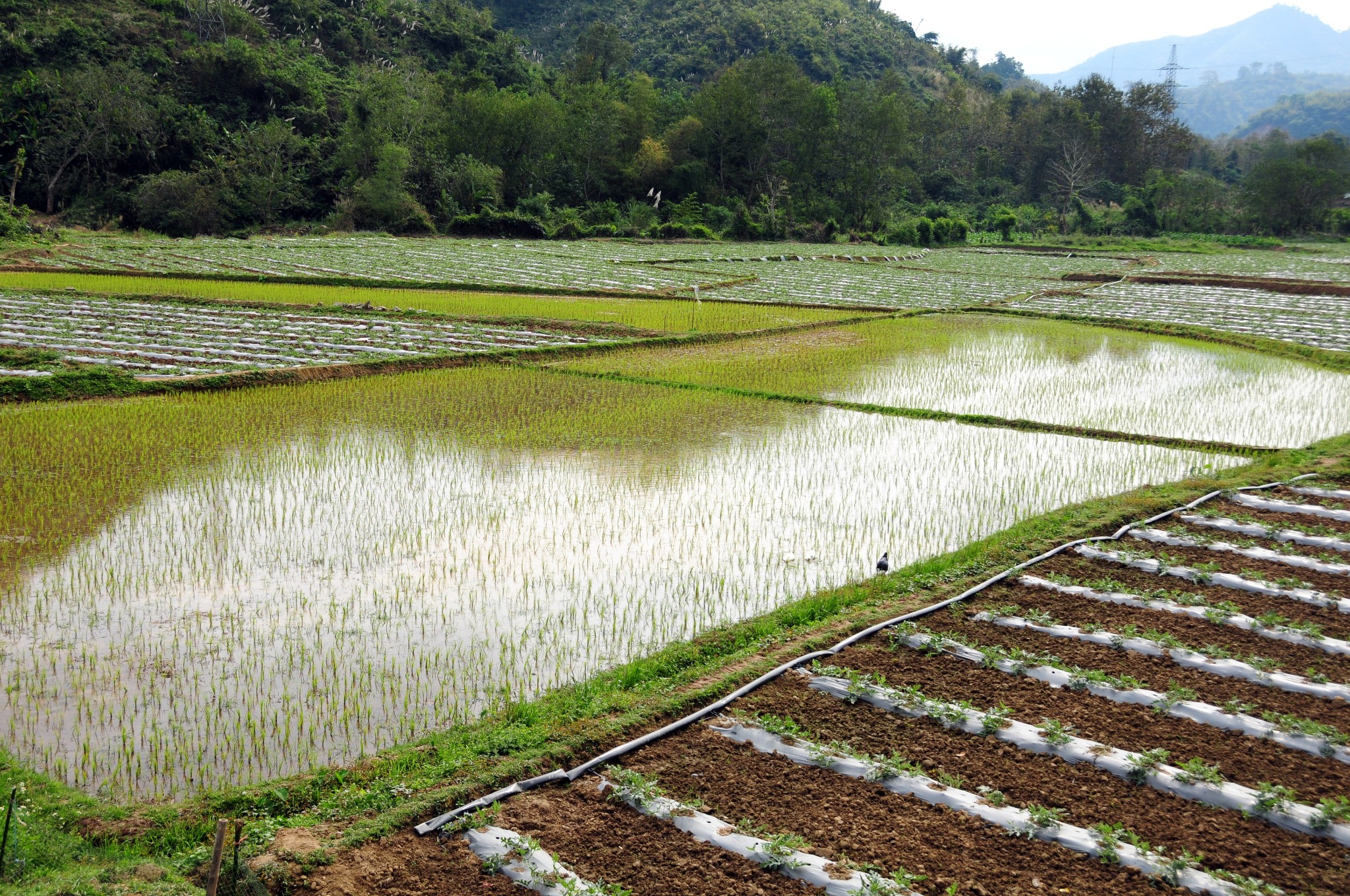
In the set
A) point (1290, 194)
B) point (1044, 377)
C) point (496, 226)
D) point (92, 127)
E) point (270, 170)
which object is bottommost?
point (1044, 377)

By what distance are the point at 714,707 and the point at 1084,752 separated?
1.53 meters

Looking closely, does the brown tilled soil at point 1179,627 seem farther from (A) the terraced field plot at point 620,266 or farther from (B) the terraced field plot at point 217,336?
(A) the terraced field plot at point 620,266

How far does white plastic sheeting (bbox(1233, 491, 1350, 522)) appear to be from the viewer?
6.99 meters

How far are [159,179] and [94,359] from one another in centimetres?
2907

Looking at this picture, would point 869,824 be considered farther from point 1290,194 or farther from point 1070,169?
point 1070,169

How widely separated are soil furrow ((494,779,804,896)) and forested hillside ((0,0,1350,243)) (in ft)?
94.8

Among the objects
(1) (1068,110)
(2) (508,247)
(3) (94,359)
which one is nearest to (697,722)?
(3) (94,359)

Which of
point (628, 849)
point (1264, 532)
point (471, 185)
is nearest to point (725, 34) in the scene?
point (471, 185)

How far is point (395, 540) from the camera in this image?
252 inches

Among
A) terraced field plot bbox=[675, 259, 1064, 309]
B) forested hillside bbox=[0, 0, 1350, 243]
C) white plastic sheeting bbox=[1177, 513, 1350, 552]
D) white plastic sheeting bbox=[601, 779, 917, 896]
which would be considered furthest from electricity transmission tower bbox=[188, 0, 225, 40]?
white plastic sheeting bbox=[601, 779, 917, 896]

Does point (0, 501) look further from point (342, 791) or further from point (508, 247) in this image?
point (508, 247)

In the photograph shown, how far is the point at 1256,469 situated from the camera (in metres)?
8.38

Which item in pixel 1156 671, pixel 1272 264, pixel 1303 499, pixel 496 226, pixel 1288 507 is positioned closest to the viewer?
pixel 1156 671

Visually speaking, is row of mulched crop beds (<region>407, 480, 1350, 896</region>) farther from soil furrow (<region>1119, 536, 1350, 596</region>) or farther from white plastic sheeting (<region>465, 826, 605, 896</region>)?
soil furrow (<region>1119, 536, 1350, 596</region>)
